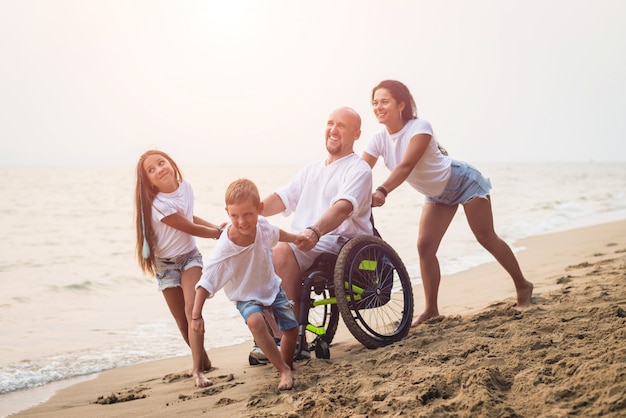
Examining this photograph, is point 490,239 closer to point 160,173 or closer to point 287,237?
point 287,237

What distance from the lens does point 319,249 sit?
403 centimetres

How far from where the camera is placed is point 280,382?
3.35 meters

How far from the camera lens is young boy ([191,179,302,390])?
11.1 ft

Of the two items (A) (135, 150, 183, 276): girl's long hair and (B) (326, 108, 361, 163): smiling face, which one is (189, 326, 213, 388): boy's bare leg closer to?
(A) (135, 150, 183, 276): girl's long hair

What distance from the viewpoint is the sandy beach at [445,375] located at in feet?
8.21

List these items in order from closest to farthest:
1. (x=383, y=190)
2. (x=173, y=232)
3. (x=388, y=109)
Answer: (x=173, y=232) → (x=383, y=190) → (x=388, y=109)

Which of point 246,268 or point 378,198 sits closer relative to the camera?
point 246,268

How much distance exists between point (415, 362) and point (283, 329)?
29.2 inches

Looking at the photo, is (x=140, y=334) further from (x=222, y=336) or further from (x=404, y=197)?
(x=404, y=197)

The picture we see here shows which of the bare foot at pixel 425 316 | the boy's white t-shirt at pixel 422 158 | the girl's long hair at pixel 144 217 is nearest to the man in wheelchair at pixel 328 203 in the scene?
the boy's white t-shirt at pixel 422 158

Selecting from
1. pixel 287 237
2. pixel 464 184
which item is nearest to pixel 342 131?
pixel 287 237

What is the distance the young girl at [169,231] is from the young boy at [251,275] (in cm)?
52

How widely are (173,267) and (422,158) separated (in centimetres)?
179

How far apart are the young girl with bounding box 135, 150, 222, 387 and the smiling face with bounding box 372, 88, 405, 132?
1.34 metres
